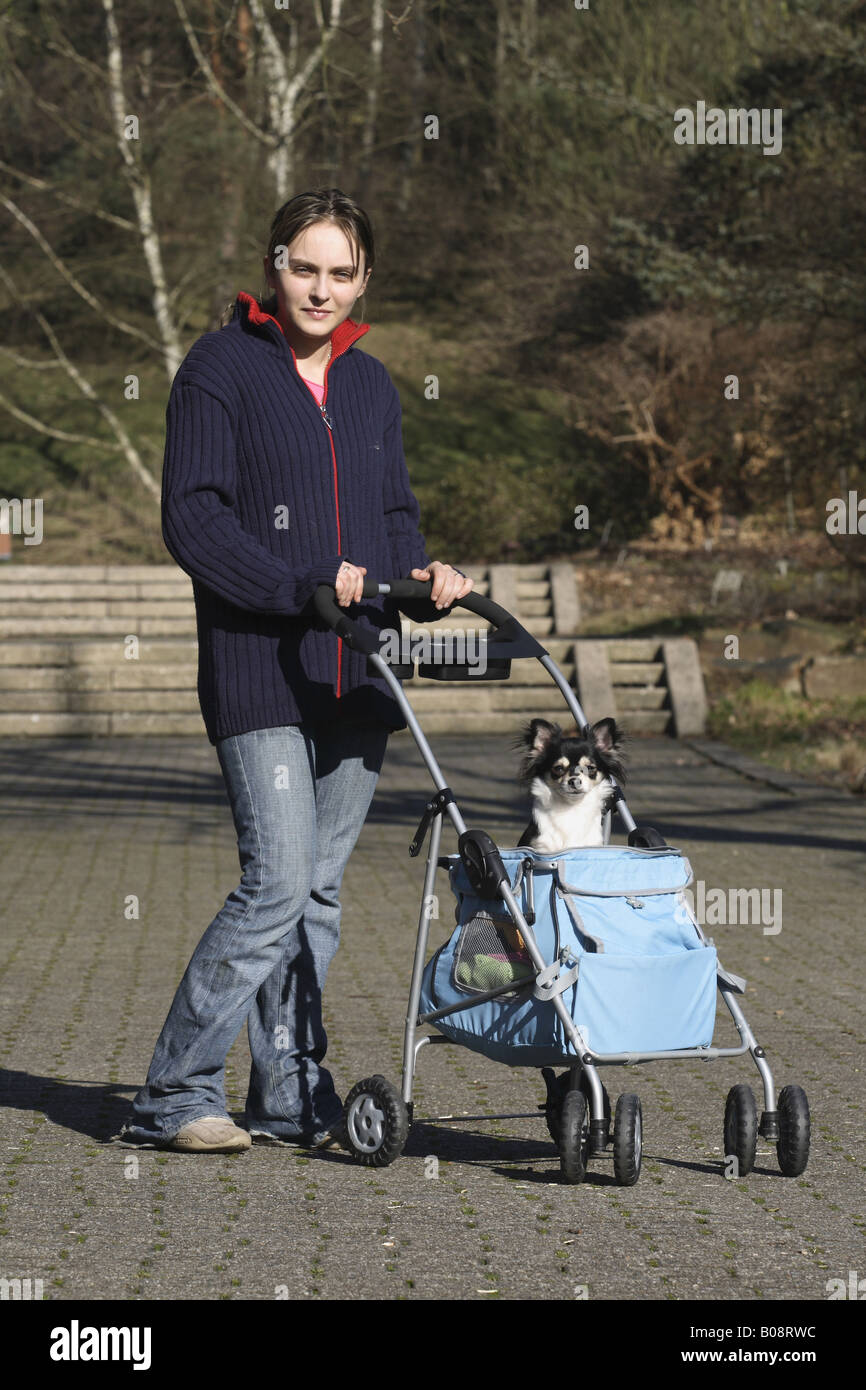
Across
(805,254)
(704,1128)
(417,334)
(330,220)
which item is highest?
(417,334)

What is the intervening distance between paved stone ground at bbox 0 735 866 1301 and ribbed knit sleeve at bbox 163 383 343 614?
4.72 ft

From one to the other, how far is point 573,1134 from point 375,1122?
53cm

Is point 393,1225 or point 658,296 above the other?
point 658,296

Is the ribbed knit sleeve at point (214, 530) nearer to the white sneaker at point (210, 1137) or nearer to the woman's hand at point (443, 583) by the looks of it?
the woman's hand at point (443, 583)

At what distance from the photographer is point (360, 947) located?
8328 mm

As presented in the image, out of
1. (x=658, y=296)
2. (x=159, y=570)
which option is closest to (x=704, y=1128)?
(x=159, y=570)

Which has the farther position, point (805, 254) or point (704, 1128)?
point (805, 254)

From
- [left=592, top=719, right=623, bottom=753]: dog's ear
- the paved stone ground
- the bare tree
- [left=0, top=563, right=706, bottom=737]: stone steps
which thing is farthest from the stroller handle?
the bare tree

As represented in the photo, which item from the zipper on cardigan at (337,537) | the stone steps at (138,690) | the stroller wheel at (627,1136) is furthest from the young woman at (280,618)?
the stone steps at (138,690)

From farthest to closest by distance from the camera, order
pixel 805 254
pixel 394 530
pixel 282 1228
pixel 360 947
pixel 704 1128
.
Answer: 1. pixel 805 254
2. pixel 360 947
3. pixel 704 1128
4. pixel 394 530
5. pixel 282 1228

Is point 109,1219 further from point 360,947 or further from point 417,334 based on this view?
point 417,334

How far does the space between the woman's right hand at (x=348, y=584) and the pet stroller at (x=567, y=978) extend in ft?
0.12

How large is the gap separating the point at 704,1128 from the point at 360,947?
10.6ft

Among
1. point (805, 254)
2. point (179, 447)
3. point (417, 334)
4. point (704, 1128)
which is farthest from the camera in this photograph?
point (417, 334)
